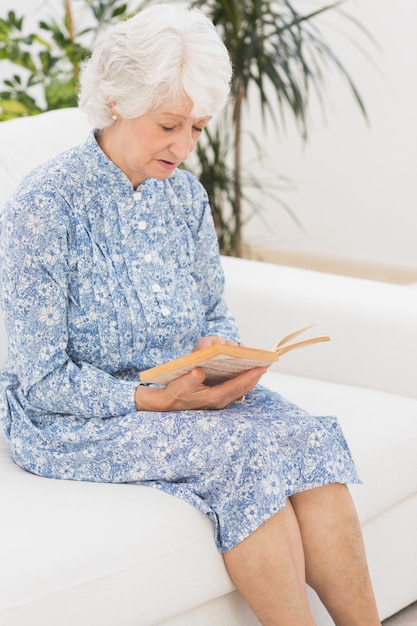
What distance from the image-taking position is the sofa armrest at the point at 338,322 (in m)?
2.28

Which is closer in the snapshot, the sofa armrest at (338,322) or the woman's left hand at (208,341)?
the woman's left hand at (208,341)

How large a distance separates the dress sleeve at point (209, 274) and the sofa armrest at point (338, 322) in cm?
32

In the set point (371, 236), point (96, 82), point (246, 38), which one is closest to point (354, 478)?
point (96, 82)

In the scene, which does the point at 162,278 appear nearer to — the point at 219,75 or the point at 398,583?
the point at 219,75

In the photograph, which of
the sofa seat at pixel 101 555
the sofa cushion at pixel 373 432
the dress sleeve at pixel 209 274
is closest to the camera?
the sofa seat at pixel 101 555

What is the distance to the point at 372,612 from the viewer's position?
1.73 m

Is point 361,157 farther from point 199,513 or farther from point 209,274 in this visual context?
point 199,513

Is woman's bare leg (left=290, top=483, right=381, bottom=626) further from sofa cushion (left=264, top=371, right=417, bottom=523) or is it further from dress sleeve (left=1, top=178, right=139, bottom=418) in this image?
dress sleeve (left=1, top=178, right=139, bottom=418)

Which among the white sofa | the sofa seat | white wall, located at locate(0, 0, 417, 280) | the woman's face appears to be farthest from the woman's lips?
white wall, located at locate(0, 0, 417, 280)

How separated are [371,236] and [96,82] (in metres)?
3.10

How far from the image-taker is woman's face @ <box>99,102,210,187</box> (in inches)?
70.1

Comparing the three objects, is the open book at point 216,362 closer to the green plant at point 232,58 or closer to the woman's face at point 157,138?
the woman's face at point 157,138

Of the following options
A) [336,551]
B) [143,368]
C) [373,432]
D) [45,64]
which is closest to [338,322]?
[373,432]

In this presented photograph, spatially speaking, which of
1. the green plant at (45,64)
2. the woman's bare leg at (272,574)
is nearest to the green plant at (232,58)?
the green plant at (45,64)
